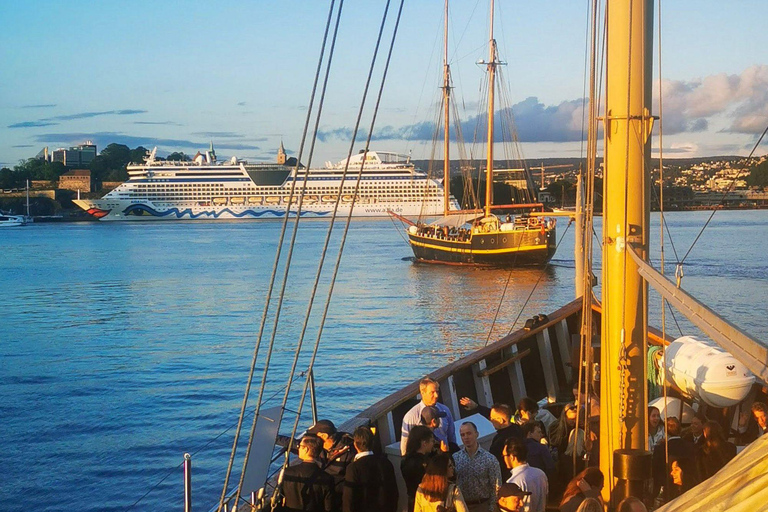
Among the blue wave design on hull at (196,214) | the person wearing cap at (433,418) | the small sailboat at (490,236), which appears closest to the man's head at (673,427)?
the person wearing cap at (433,418)

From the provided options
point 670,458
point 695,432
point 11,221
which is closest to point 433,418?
point 670,458

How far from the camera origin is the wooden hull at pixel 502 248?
3856 centimetres

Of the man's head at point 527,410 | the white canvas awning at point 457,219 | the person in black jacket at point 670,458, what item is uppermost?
the man's head at point 527,410

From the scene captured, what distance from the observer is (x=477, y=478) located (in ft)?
13.1

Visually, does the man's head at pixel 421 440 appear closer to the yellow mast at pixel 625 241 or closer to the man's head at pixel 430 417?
the man's head at pixel 430 417

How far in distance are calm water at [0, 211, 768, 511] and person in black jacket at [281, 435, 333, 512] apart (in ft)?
16.7

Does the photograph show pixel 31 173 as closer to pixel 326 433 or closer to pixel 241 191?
pixel 241 191

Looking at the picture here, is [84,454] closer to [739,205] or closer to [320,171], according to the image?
[320,171]

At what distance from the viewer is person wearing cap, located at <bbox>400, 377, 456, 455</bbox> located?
14.4 feet

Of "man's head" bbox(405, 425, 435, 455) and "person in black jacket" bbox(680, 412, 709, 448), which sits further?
"person in black jacket" bbox(680, 412, 709, 448)

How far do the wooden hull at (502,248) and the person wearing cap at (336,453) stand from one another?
33.0m

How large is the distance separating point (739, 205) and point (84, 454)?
528 ft

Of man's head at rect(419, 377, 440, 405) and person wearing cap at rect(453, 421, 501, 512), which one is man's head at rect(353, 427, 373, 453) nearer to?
person wearing cap at rect(453, 421, 501, 512)

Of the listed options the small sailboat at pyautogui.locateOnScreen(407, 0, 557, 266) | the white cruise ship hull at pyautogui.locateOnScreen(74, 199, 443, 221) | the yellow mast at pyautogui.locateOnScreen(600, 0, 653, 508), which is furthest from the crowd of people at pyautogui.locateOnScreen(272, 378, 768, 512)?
the white cruise ship hull at pyautogui.locateOnScreen(74, 199, 443, 221)
